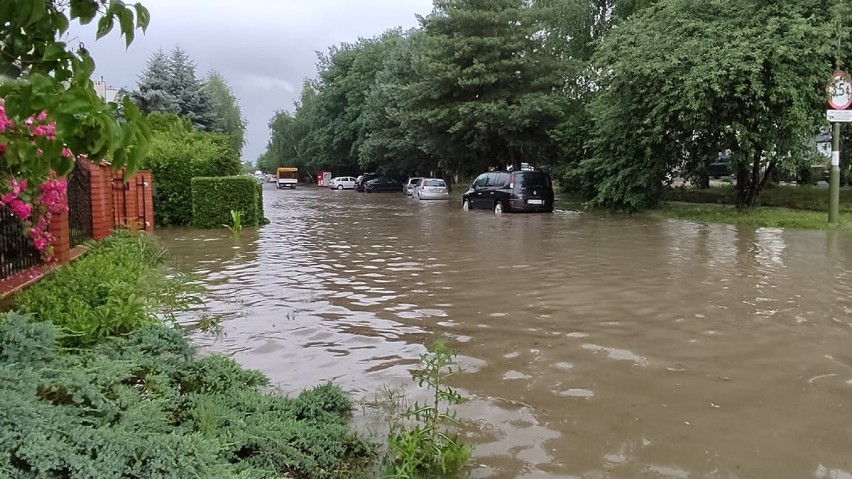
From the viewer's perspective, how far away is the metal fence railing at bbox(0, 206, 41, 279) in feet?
23.0

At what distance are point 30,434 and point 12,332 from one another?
142 centimetres

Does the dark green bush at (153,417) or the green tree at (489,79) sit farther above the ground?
the green tree at (489,79)

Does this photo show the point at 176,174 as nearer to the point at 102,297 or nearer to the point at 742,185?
the point at 102,297

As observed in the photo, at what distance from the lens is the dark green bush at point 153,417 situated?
265 cm

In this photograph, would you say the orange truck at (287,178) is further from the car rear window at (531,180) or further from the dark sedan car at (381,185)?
the car rear window at (531,180)

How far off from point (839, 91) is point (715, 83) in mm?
2705

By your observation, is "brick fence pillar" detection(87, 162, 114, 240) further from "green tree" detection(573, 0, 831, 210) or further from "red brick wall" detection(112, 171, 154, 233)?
"green tree" detection(573, 0, 831, 210)

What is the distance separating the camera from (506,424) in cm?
438

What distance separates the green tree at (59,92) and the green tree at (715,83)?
55.9ft

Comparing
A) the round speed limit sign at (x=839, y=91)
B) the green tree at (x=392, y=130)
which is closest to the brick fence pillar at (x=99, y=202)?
the round speed limit sign at (x=839, y=91)

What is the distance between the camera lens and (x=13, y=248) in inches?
288

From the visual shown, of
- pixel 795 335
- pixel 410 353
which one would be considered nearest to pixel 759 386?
pixel 795 335

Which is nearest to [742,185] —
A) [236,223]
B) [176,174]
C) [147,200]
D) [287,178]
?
[236,223]

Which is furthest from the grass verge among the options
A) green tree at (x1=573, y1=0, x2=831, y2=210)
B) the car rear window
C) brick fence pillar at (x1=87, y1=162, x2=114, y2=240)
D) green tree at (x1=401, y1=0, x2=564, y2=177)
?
brick fence pillar at (x1=87, y1=162, x2=114, y2=240)
